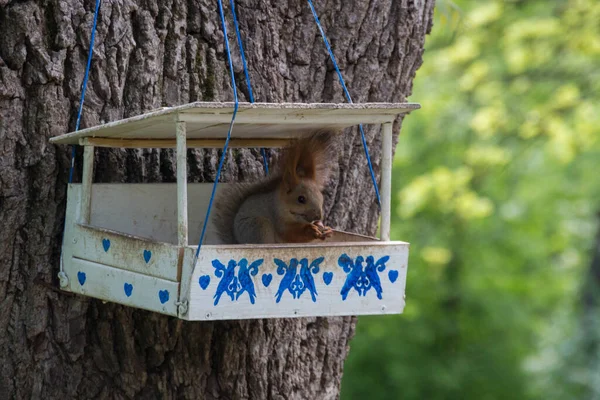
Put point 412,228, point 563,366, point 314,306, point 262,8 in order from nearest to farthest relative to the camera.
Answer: point 314,306 < point 262,8 < point 563,366 < point 412,228

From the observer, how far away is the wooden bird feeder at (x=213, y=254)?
6.44 feet

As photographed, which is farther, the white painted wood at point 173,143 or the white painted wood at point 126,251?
the white painted wood at point 173,143

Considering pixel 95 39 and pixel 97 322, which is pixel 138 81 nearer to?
pixel 95 39

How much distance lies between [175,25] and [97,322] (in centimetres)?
92

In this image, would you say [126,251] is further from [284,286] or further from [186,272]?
[284,286]

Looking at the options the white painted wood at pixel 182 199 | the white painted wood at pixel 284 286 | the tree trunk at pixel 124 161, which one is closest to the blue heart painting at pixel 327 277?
the white painted wood at pixel 284 286

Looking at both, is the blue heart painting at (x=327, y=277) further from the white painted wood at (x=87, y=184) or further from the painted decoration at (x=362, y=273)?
the white painted wood at (x=87, y=184)

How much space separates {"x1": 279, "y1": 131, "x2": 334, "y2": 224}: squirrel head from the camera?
237cm

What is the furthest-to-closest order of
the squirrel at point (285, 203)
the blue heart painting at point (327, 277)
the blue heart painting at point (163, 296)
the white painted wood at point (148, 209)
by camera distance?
the white painted wood at point (148, 209) < the squirrel at point (285, 203) < the blue heart painting at point (327, 277) < the blue heart painting at point (163, 296)

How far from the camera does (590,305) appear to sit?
327 inches

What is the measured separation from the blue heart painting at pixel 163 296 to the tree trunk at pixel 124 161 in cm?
53

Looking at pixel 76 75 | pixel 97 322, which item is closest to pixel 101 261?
pixel 97 322

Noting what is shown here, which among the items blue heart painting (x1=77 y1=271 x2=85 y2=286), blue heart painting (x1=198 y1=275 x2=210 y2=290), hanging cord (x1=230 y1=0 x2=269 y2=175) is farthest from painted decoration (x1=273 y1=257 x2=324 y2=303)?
hanging cord (x1=230 y1=0 x2=269 y2=175)

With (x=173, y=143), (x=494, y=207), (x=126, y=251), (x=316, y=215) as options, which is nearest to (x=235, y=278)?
(x=126, y=251)
